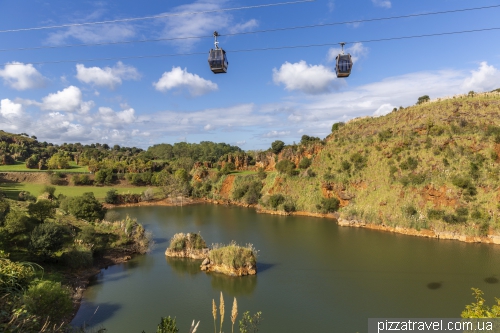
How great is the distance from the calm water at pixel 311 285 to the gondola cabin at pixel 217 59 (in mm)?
10583

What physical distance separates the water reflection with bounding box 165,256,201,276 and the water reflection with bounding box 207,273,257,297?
1249mm

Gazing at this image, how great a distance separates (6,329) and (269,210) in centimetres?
3550

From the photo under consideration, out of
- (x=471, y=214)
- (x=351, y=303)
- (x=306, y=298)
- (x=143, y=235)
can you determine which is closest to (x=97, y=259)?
(x=143, y=235)

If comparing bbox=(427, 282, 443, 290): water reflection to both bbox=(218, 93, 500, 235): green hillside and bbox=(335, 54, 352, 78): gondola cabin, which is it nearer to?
bbox=(218, 93, 500, 235): green hillside

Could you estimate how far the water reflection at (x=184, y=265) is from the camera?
18.4 m

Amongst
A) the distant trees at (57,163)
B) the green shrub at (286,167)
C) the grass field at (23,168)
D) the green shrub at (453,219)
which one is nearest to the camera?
the green shrub at (453,219)

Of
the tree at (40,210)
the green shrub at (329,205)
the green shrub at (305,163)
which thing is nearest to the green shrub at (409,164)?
the green shrub at (329,205)

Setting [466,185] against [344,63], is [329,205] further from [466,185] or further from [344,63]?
[344,63]

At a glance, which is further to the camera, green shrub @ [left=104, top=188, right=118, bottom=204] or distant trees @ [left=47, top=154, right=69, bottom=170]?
distant trees @ [left=47, top=154, right=69, bottom=170]

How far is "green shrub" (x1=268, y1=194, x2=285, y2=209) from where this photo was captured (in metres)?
38.2

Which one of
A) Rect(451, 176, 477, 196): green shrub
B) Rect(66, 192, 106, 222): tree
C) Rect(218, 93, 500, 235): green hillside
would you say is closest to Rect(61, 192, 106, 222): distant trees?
Rect(66, 192, 106, 222): tree

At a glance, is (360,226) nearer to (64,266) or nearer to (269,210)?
(269,210)

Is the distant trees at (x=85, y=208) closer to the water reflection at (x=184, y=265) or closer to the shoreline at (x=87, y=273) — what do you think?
the shoreline at (x=87, y=273)

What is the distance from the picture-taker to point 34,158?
2349 inches
